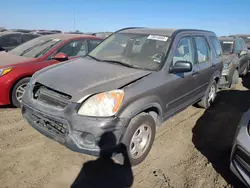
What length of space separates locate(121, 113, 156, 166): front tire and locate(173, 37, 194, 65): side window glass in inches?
45.4

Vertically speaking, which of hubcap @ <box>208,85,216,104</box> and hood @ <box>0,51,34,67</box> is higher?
hood @ <box>0,51,34,67</box>

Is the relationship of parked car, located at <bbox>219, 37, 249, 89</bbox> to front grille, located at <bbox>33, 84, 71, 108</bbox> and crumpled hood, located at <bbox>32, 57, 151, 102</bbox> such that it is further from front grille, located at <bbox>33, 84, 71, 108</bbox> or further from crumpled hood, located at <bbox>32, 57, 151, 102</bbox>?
front grille, located at <bbox>33, 84, 71, 108</bbox>

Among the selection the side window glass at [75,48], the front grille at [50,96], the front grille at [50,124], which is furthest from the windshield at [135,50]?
the side window glass at [75,48]

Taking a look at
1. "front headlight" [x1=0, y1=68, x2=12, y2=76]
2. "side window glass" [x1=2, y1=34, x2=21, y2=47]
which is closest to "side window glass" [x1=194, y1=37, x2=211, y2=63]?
"front headlight" [x1=0, y1=68, x2=12, y2=76]

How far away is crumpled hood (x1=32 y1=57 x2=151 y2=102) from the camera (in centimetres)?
266

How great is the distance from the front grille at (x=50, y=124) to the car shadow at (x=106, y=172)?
0.49 meters

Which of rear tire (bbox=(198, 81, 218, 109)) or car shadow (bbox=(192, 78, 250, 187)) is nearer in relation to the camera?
car shadow (bbox=(192, 78, 250, 187))

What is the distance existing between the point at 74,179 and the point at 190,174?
58.9 inches

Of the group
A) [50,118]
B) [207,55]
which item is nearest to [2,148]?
[50,118]

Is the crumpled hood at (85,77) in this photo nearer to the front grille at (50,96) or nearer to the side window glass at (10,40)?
the front grille at (50,96)

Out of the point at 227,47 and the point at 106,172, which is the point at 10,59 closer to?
the point at 106,172

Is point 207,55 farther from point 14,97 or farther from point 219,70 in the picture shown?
point 14,97

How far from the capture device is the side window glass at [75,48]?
17.5ft

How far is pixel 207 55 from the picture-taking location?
185 inches
